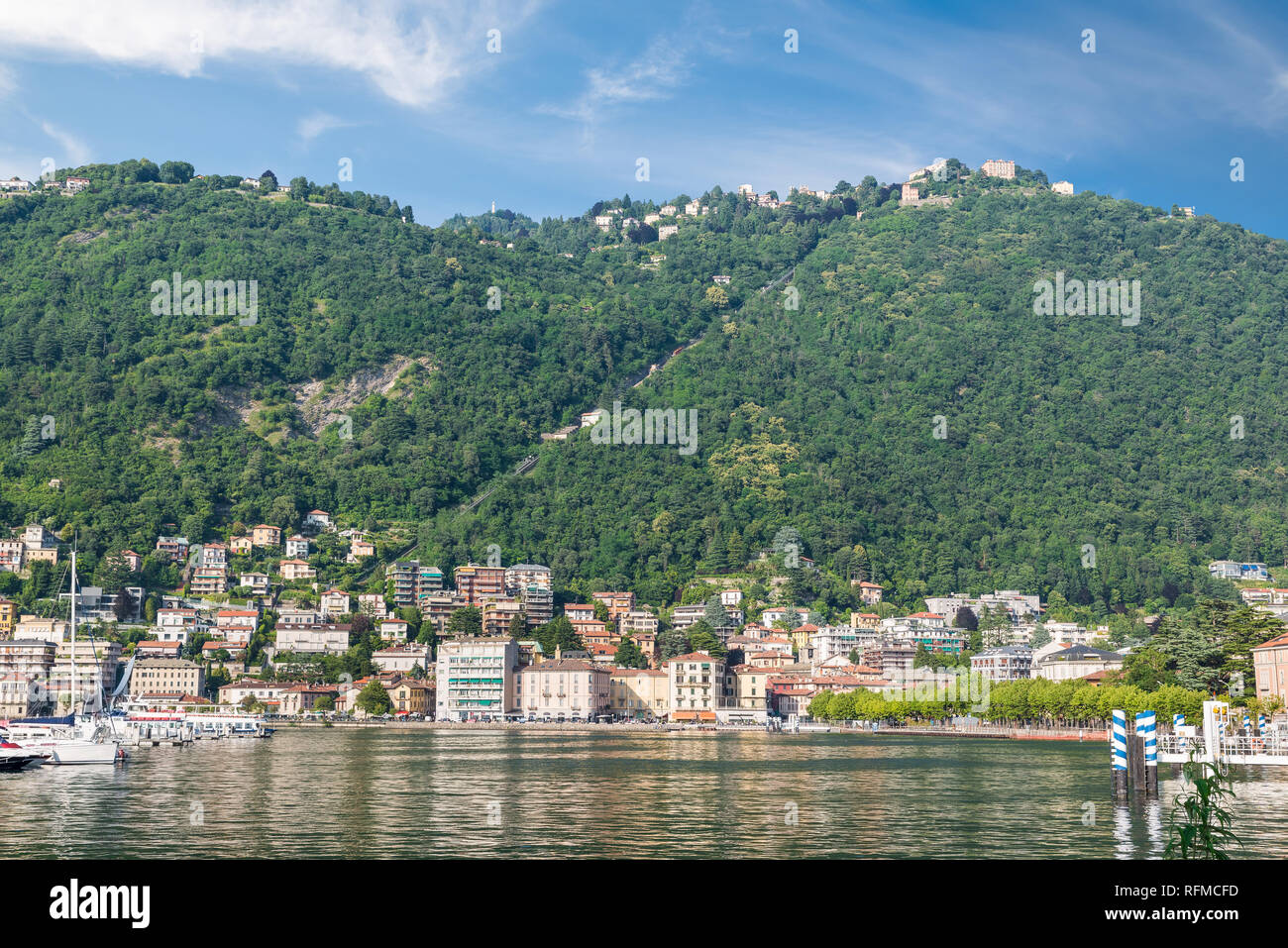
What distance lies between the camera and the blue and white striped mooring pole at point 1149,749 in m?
29.5

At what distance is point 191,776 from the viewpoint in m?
45.2

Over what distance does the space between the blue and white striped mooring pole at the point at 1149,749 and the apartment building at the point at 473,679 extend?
318 ft

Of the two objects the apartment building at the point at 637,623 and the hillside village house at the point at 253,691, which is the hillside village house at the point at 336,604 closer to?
the hillside village house at the point at 253,691

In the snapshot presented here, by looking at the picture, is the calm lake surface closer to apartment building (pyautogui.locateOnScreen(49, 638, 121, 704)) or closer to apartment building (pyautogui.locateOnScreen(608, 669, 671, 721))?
apartment building (pyautogui.locateOnScreen(49, 638, 121, 704))

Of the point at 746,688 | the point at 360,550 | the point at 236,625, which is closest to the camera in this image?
the point at 236,625

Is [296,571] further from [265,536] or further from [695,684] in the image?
[695,684]

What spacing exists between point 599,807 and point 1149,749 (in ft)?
42.7

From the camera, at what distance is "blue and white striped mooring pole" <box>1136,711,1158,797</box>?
29.5 m

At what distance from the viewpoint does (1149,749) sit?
30125mm

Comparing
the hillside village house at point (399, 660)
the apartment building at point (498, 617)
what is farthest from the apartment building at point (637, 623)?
the hillside village house at point (399, 660)

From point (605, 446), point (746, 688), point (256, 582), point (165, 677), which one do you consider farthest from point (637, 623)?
point (165, 677)

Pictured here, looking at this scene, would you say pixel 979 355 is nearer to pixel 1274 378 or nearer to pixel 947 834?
pixel 1274 378
